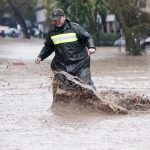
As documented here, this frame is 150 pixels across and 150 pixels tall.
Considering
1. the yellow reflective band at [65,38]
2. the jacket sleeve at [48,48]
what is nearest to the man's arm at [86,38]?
the yellow reflective band at [65,38]

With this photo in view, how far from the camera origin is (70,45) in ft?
40.8

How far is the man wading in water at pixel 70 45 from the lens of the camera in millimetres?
12328

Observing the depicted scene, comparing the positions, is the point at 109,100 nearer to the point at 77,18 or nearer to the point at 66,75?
the point at 66,75

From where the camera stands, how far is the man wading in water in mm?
12328

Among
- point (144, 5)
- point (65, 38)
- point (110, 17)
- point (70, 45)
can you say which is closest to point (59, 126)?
point (70, 45)

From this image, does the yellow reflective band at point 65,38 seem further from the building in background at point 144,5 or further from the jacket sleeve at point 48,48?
the building in background at point 144,5

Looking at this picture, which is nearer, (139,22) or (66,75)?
(66,75)

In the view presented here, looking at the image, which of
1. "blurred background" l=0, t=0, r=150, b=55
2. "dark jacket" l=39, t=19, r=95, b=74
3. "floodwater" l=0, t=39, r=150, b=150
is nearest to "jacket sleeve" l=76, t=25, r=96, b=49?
"dark jacket" l=39, t=19, r=95, b=74

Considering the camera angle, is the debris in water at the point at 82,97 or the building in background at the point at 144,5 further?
the building in background at the point at 144,5

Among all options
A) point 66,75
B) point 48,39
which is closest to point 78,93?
point 66,75

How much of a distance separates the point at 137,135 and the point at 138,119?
5.58ft

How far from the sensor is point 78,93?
40.9 feet

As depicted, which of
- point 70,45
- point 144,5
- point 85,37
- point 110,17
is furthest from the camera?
point 110,17

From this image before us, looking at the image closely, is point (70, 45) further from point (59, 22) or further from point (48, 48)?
point (48, 48)
